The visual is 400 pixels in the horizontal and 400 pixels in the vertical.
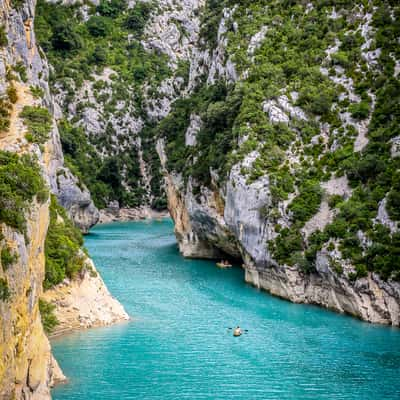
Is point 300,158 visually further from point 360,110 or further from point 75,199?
point 75,199

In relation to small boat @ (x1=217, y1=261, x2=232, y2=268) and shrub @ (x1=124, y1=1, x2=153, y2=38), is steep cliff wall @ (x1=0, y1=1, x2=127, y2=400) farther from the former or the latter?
shrub @ (x1=124, y1=1, x2=153, y2=38)

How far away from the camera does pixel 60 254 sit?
140ft

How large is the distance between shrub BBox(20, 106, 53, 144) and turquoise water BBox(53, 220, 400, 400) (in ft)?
37.7

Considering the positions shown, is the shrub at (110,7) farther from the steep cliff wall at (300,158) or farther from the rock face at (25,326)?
the rock face at (25,326)

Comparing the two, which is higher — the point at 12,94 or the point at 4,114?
the point at 12,94

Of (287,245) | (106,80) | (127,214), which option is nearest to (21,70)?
(287,245)

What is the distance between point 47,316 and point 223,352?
10.1 m

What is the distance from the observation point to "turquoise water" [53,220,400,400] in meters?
33.5

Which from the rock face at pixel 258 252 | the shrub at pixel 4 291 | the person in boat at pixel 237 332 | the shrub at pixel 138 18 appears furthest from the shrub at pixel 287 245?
the shrub at pixel 138 18

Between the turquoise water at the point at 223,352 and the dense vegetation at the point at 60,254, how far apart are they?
367cm

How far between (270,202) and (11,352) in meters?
36.2

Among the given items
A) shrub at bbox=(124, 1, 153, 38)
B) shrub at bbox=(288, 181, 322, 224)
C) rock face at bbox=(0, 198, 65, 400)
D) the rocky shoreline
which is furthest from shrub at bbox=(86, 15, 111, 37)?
rock face at bbox=(0, 198, 65, 400)

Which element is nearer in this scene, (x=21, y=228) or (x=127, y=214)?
(x=21, y=228)

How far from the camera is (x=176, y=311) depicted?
4994 cm
